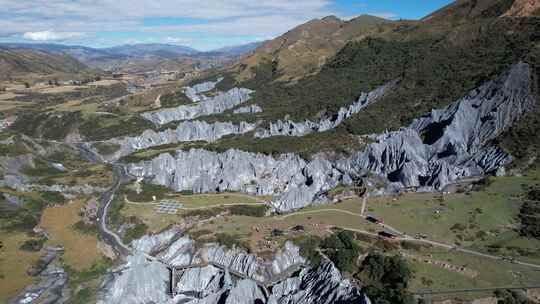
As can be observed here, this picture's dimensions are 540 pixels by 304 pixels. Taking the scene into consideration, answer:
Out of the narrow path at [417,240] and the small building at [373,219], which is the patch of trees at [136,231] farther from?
the small building at [373,219]

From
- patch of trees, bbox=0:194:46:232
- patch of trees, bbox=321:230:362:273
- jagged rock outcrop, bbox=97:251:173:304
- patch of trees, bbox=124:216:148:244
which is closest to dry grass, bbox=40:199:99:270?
patch of trees, bbox=0:194:46:232

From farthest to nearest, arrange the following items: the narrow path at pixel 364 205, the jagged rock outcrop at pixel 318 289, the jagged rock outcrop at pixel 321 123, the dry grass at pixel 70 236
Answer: the jagged rock outcrop at pixel 321 123 → the narrow path at pixel 364 205 → the dry grass at pixel 70 236 → the jagged rock outcrop at pixel 318 289

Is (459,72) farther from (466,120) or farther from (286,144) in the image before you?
(286,144)

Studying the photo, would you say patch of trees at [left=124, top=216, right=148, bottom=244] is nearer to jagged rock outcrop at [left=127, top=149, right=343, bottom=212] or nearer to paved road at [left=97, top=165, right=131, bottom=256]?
paved road at [left=97, top=165, right=131, bottom=256]

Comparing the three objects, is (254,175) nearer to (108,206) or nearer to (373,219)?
(108,206)

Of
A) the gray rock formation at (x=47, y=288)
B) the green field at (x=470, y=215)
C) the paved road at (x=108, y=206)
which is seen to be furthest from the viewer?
the paved road at (x=108, y=206)

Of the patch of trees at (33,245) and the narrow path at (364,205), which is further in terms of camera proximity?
the patch of trees at (33,245)

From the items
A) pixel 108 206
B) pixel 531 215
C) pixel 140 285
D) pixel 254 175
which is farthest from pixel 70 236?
pixel 531 215

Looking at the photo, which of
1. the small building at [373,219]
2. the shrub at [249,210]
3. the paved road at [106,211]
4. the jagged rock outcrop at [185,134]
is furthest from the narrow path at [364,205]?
the jagged rock outcrop at [185,134]

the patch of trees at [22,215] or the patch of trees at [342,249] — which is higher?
the patch of trees at [342,249]
